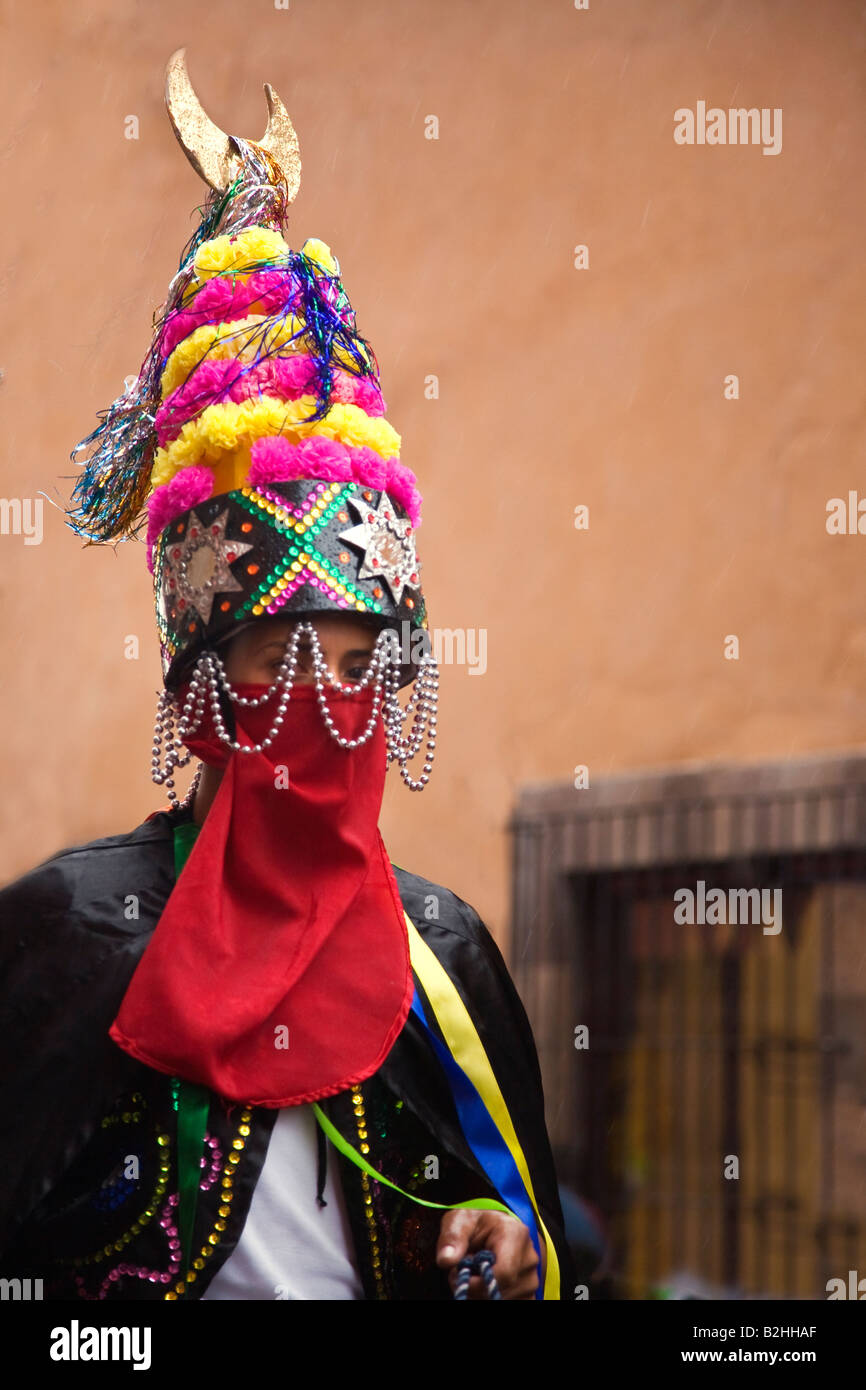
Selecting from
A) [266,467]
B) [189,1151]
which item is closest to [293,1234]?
[189,1151]

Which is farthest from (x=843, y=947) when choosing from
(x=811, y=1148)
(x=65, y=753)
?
(x=65, y=753)

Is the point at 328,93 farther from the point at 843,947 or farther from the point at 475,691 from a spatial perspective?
the point at 843,947

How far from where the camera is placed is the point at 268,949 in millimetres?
1973

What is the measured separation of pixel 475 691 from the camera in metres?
5.90

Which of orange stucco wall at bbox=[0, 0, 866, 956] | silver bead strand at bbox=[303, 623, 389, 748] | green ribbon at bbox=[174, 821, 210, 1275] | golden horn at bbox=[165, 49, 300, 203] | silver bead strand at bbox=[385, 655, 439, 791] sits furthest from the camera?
orange stucco wall at bbox=[0, 0, 866, 956]

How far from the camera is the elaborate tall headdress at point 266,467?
2039mm

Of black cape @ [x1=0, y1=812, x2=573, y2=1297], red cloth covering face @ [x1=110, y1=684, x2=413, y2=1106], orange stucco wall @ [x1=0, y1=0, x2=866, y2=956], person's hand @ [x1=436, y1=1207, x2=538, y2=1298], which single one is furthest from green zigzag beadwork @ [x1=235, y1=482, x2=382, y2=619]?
orange stucco wall @ [x1=0, y1=0, x2=866, y2=956]

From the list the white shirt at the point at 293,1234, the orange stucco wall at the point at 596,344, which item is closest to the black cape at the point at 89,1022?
the white shirt at the point at 293,1234

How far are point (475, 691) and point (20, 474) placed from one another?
2023 mm

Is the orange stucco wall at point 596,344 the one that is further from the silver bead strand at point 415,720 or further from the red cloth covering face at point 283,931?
the red cloth covering face at point 283,931

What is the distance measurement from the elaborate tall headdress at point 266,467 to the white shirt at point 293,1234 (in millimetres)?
554

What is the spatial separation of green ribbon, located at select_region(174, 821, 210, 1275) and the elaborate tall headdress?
51 cm

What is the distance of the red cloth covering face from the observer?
1900 mm

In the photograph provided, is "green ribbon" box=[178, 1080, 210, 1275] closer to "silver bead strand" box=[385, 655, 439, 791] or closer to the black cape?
the black cape
